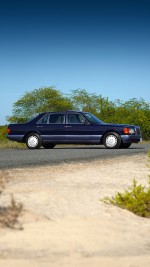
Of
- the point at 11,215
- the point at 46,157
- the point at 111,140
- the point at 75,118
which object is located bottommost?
the point at 11,215

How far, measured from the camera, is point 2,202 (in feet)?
22.1

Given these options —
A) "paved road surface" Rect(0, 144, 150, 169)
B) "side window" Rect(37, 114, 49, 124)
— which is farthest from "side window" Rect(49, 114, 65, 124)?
"paved road surface" Rect(0, 144, 150, 169)

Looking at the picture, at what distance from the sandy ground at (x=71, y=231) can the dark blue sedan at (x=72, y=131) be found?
13.2 m

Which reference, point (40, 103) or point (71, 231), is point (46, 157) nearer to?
point (71, 231)

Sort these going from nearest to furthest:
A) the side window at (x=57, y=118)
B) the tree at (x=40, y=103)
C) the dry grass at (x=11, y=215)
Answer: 1. the dry grass at (x=11, y=215)
2. the side window at (x=57, y=118)
3. the tree at (x=40, y=103)

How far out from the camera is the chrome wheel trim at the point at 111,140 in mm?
21812

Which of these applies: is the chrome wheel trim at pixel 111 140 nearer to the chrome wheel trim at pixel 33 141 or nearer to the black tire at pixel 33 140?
the black tire at pixel 33 140

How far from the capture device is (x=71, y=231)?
5824 millimetres

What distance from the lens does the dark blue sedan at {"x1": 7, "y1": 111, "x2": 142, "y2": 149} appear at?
21844 mm

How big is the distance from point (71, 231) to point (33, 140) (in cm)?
1675

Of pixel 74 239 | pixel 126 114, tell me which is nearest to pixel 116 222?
pixel 74 239

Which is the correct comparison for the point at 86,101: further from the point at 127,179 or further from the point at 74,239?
the point at 74,239

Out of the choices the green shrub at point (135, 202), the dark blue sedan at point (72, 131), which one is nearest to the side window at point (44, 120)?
the dark blue sedan at point (72, 131)

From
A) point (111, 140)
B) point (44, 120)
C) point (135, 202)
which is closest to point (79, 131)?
point (111, 140)
